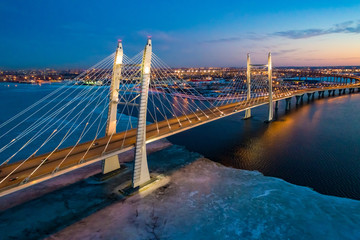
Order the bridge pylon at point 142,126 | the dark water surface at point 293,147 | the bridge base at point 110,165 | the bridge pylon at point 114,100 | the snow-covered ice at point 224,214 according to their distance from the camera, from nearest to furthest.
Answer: the snow-covered ice at point 224,214
the bridge pylon at point 142,126
the bridge pylon at point 114,100
the bridge base at point 110,165
the dark water surface at point 293,147

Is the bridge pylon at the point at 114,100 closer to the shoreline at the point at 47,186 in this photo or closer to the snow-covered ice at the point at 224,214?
the shoreline at the point at 47,186

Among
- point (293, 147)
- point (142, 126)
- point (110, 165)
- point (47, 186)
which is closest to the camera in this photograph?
point (142, 126)

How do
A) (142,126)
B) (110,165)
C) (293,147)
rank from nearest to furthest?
(142,126), (110,165), (293,147)

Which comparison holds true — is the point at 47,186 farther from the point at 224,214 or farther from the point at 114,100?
the point at 224,214

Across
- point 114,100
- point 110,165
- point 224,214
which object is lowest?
point 224,214

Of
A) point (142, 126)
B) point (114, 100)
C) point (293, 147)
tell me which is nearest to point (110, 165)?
point (114, 100)

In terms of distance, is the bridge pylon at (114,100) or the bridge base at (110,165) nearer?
the bridge pylon at (114,100)

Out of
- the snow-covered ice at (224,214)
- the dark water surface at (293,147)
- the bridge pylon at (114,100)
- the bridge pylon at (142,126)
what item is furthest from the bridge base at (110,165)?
the dark water surface at (293,147)
